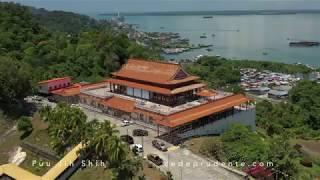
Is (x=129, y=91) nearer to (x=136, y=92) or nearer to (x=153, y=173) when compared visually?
(x=136, y=92)

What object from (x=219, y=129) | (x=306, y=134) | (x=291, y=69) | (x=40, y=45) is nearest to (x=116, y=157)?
(x=219, y=129)

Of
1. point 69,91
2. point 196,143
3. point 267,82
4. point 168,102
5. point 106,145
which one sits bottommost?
point 267,82

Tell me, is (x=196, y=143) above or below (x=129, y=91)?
below

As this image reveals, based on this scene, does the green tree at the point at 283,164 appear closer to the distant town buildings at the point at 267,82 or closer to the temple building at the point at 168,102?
the temple building at the point at 168,102

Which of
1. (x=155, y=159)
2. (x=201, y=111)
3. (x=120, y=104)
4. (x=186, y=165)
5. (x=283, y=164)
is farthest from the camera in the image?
(x=120, y=104)

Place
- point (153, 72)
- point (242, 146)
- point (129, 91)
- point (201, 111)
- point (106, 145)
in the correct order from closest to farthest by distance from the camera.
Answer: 1. point (106, 145)
2. point (242, 146)
3. point (201, 111)
4. point (153, 72)
5. point (129, 91)

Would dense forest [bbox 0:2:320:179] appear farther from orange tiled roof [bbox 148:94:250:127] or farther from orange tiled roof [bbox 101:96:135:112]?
orange tiled roof [bbox 101:96:135:112]

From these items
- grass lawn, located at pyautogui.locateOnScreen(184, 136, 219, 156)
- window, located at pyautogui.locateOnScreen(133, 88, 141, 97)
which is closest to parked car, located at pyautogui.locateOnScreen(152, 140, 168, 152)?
grass lawn, located at pyautogui.locateOnScreen(184, 136, 219, 156)

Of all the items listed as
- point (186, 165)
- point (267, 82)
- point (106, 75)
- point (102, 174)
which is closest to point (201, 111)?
point (186, 165)

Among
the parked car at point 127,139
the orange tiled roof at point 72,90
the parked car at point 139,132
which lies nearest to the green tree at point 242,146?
the parked car at point 139,132
